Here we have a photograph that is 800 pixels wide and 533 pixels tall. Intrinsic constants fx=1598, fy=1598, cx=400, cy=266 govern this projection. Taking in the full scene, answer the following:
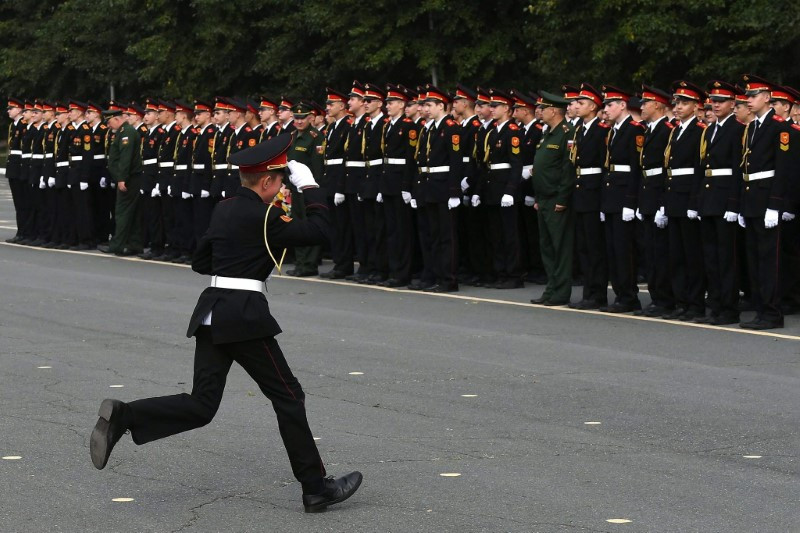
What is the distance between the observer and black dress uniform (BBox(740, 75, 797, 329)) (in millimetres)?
13844

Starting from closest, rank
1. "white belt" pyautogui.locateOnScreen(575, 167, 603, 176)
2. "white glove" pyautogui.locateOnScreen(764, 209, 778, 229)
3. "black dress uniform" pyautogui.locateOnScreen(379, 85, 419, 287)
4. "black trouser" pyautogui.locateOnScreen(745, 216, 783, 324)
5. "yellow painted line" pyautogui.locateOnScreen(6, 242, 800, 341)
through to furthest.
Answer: "yellow painted line" pyautogui.locateOnScreen(6, 242, 800, 341), "white glove" pyautogui.locateOnScreen(764, 209, 778, 229), "black trouser" pyautogui.locateOnScreen(745, 216, 783, 324), "white belt" pyautogui.locateOnScreen(575, 167, 603, 176), "black dress uniform" pyautogui.locateOnScreen(379, 85, 419, 287)

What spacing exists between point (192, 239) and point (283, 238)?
47.2 feet

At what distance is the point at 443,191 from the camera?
17438 mm

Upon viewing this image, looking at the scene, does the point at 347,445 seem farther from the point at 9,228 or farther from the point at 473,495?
the point at 9,228

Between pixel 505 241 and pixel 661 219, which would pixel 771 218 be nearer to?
pixel 661 219

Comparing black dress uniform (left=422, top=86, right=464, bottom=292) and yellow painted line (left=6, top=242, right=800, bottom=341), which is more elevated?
black dress uniform (left=422, top=86, right=464, bottom=292)

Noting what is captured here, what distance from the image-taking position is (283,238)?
24.8 ft

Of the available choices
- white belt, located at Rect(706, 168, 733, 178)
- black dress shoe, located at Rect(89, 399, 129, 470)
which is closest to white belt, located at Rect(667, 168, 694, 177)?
white belt, located at Rect(706, 168, 733, 178)

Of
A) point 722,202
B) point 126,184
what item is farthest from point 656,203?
point 126,184

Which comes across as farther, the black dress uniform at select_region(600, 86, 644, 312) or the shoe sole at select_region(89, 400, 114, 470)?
the black dress uniform at select_region(600, 86, 644, 312)

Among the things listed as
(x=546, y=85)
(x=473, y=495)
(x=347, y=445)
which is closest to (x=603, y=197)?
(x=347, y=445)

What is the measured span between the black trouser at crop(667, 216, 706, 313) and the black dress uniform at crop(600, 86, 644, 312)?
492mm

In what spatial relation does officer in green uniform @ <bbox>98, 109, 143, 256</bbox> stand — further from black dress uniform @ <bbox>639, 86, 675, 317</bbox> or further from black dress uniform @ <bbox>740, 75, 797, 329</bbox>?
black dress uniform @ <bbox>740, 75, 797, 329</bbox>

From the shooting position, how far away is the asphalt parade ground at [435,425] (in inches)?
289
